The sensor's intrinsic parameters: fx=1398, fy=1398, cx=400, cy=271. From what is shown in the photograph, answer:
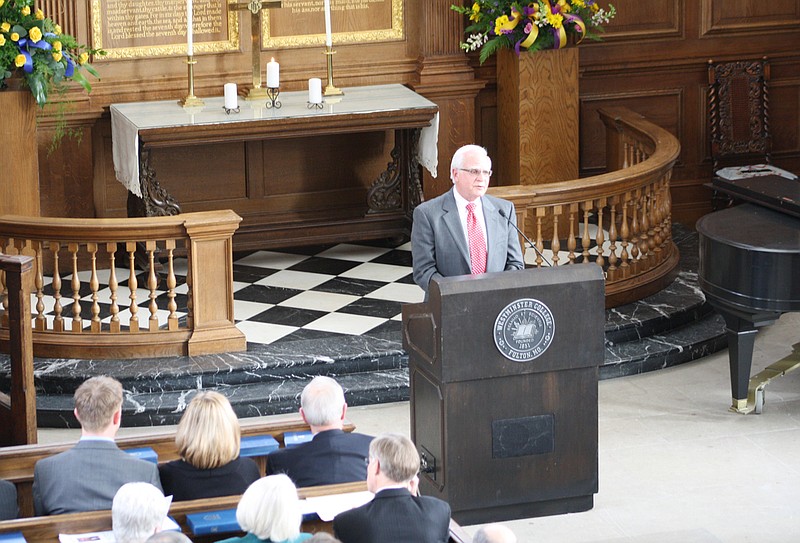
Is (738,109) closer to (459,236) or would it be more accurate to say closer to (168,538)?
(459,236)

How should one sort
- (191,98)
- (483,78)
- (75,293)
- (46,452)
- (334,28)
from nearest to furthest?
(46,452) → (75,293) → (191,98) → (334,28) → (483,78)

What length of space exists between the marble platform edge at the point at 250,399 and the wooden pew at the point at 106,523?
260cm

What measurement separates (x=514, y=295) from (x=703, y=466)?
1.58 metres

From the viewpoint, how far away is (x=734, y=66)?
10.4 m

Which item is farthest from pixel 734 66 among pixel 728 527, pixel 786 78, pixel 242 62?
pixel 728 527

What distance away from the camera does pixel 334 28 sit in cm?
967

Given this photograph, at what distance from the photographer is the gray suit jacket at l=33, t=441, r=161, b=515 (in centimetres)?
451

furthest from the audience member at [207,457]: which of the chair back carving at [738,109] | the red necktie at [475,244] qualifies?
the chair back carving at [738,109]

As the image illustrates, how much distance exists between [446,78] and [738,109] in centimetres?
229

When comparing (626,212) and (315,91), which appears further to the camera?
(315,91)

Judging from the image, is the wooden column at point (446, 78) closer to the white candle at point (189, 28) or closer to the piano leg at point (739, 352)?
the white candle at point (189, 28)

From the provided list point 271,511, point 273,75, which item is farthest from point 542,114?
point 271,511

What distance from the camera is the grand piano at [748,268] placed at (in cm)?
→ 673

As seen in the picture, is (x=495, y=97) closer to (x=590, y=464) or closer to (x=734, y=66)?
(x=734, y=66)
